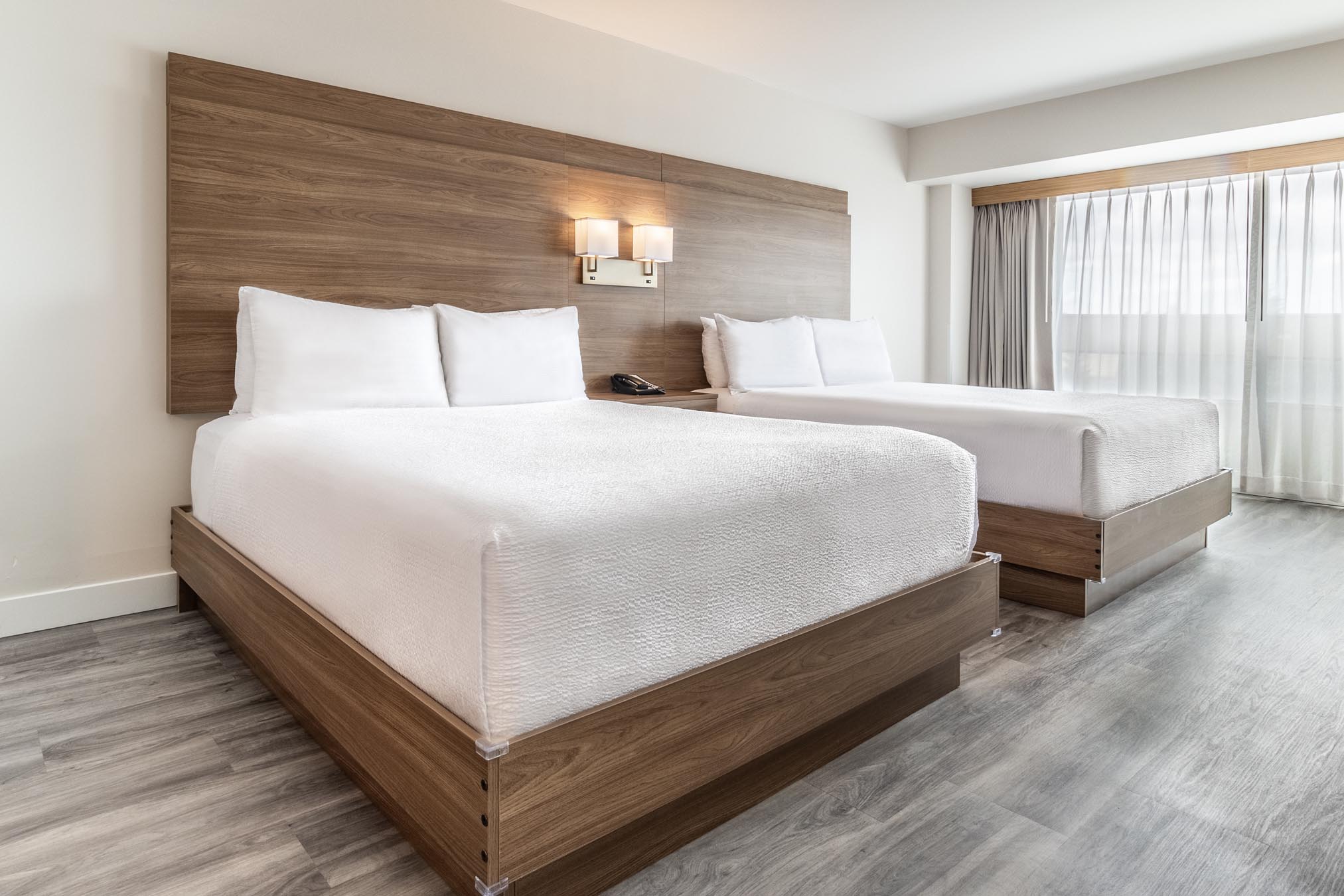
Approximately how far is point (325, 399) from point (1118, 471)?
2733 mm

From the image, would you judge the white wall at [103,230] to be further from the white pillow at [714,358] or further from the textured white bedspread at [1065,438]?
the textured white bedspread at [1065,438]

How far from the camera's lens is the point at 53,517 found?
2.71m

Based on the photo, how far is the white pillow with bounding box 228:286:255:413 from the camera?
2.79 metres

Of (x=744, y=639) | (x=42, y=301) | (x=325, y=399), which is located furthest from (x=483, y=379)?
(x=744, y=639)

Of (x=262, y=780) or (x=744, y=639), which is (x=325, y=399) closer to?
(x=262, y=780)

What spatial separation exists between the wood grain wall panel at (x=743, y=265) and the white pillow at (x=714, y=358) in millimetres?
99

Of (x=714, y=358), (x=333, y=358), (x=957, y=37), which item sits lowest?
(x=333, y=358)

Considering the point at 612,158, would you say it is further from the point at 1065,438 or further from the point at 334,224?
the point at 1065,438

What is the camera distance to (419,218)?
3.39m

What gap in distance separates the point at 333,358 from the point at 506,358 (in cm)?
66

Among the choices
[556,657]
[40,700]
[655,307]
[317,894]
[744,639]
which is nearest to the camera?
[556,657]

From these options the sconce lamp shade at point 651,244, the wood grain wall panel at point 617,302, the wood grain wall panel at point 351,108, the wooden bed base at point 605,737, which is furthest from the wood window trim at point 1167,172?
the wooden bed base at point 605,737

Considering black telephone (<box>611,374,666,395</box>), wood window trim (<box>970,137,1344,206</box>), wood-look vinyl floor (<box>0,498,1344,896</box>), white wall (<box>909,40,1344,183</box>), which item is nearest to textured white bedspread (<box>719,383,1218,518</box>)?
wood-look vinyl floor (<box>0,498,1344,896</box>)

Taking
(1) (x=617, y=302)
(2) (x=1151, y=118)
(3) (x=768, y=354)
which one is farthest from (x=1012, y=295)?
(1) (x=617, y=302)
